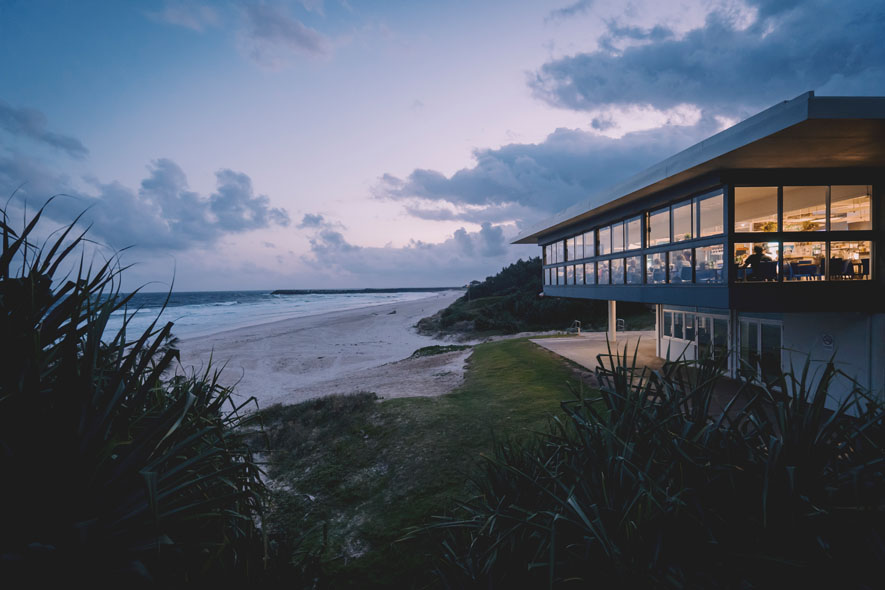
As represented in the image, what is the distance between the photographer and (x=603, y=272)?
1496 centimetres

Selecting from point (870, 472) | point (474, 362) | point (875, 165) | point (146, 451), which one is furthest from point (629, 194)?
point (146, 451)

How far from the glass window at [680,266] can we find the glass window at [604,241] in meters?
3.68

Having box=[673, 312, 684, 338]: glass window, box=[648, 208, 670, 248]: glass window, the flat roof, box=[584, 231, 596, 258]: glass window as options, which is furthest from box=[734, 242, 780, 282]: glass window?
box=[584, 231, 596, 258]: glass window

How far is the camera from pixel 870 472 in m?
2.55

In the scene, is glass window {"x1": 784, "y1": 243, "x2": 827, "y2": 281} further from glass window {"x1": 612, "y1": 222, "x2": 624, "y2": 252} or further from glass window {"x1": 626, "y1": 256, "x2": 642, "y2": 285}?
glass window {"x1": 612, "y1": 222, "x2": 624, "y2": 252}

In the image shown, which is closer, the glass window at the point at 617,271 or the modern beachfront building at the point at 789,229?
the modern beachfront building at the point at 789,229

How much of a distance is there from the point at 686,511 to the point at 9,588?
349cm

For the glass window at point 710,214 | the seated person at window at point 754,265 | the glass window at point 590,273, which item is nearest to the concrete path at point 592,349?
the glass window at point 590,273

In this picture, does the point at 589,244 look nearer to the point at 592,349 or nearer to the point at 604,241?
the point at 604,241

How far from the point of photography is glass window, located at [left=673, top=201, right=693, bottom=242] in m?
10.3

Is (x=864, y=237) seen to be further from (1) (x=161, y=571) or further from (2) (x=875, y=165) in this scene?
(1) (x=161, y=571)

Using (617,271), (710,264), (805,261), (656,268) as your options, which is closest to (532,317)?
(617,271)

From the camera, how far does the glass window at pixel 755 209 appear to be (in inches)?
355

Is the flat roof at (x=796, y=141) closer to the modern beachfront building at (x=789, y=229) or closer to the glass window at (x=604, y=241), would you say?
the modern beachfront building at (x=789, y=229)
